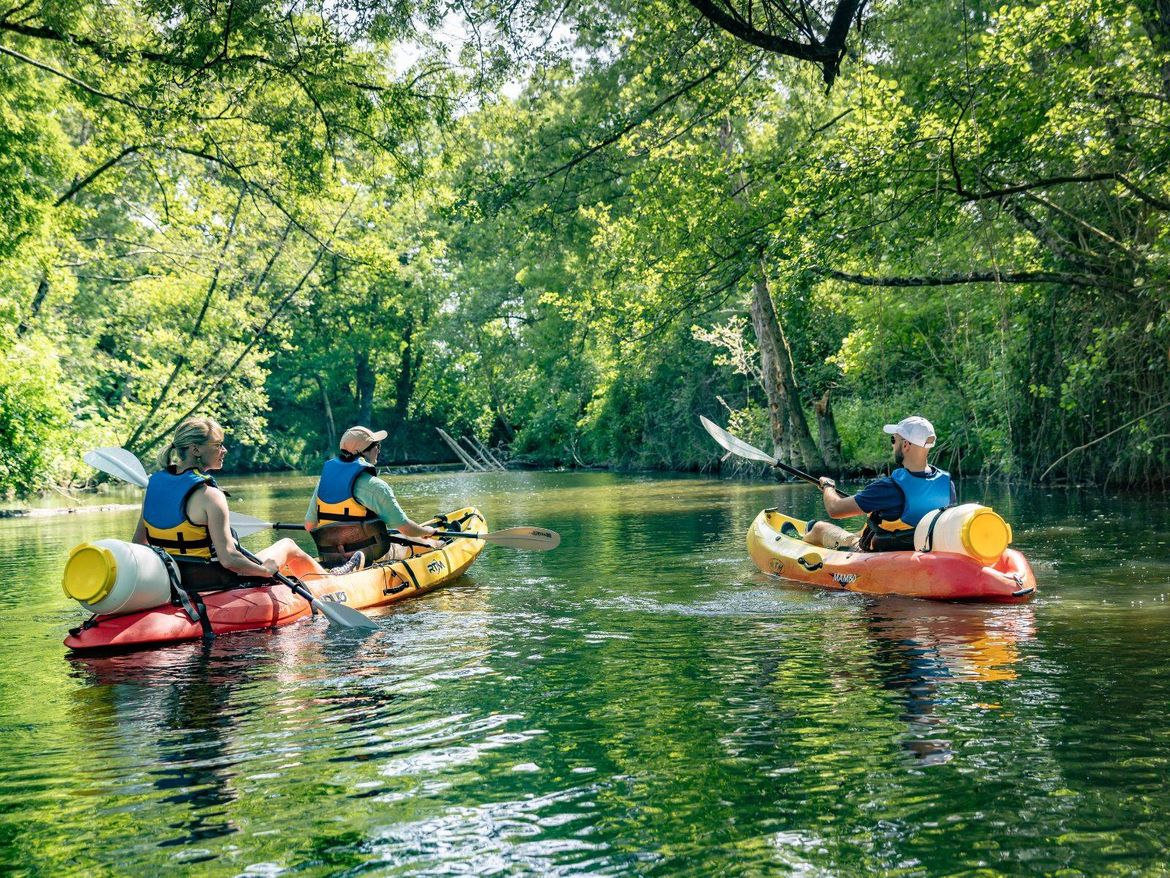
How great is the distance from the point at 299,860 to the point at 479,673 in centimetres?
263

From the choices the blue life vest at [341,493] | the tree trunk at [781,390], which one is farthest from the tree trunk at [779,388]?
the blue life vest at [341,493]

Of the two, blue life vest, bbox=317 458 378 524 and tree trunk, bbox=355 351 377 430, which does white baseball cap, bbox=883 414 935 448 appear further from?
tree trunk, bbox=355 351 377 430

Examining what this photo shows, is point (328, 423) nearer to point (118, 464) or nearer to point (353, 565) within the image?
point (353, 565)

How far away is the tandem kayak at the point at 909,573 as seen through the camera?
305 inches

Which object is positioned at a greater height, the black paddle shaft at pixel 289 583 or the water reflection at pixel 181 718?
the black paddle shaft at pixel 289 583

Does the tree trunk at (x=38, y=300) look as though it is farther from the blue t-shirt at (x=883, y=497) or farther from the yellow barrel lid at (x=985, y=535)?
the yellow barrel lid at (x=985, y=535)

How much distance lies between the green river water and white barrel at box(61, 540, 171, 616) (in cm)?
34

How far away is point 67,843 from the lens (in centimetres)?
362

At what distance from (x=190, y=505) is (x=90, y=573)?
2.38ft

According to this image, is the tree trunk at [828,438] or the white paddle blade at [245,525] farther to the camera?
the tree trunk at [828,438]

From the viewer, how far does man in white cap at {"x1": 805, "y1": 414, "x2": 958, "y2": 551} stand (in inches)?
319

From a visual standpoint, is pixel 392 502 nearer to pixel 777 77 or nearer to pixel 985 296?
pixel 777 77

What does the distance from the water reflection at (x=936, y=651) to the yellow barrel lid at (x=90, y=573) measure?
4.22 meters

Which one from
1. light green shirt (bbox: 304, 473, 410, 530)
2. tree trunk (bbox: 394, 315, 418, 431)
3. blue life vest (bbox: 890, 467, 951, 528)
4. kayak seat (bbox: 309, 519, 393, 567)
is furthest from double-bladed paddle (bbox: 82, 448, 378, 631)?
tree trunk (bbox: 394, 315, 418, 431)
